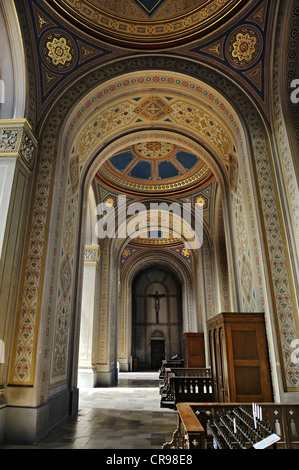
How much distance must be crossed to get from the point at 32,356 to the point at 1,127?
11.6 ft

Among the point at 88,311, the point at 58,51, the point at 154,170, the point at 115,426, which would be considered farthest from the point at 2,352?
the point at 154,170

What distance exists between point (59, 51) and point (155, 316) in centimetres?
1654

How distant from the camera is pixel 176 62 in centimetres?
630

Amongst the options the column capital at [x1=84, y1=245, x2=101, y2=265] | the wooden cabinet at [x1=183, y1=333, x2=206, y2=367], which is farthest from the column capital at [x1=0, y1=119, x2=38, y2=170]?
the wooden cabinet at [x1=183, y1=333, x2=206, y2=367]

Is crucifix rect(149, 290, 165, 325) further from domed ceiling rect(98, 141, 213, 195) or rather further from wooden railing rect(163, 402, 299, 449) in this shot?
wooden railing rect(163, 402, 299, 449)

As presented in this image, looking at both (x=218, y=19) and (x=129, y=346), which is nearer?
(x=218, y=19)

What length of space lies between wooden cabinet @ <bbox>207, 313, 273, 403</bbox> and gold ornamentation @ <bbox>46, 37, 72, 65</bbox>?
5513mm

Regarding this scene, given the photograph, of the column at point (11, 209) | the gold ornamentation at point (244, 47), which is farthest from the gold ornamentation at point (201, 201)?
the column at point (11, 209)

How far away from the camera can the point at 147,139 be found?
8188 millimetres

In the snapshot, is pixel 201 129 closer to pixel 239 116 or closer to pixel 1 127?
pixel 239 116

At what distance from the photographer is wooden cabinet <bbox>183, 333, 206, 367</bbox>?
1086 centimetres

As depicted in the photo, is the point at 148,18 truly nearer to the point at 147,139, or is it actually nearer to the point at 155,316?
the point at 147,139

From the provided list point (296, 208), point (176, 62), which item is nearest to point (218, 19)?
point (176, 62)

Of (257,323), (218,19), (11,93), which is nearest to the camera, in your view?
(257,323)
